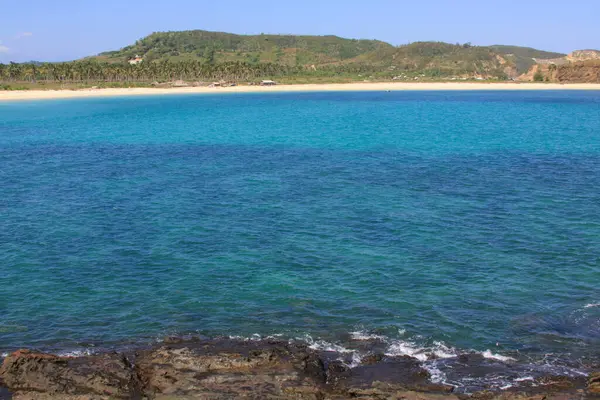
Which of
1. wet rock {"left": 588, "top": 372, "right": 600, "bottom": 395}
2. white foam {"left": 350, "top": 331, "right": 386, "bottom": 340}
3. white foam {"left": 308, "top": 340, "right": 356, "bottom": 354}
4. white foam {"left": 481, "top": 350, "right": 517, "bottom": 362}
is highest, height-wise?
wet rock {"left": 588, "top": 372, "right": 600, "bottom": 395}

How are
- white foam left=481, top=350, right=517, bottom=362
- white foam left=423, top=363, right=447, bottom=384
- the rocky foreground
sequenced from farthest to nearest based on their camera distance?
white foam left=481, top=350, right=517, bottom=362, white foam left=423, top=363, right=447, bottom=384, the rocky foreground

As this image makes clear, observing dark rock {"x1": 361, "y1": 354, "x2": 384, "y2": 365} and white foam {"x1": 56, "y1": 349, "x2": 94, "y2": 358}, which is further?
white foam {"x1": 56, "y1": 349, "x2": 94, "y2": 358}

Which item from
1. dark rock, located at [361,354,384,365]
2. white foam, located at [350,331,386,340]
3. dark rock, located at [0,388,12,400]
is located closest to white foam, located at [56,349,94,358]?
dark rock, located at [0,388,12,400]

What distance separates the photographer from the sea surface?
2269cm

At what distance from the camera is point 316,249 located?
3169 cm

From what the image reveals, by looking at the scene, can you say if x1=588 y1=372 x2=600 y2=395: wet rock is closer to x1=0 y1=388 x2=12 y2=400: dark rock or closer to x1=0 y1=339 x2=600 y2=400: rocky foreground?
x1=0 y1=339 x2=600 y2=400: rocky foreground

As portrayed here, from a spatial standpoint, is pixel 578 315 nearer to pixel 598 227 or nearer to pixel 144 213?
pixel 598 227

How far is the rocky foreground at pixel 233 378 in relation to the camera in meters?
17.4

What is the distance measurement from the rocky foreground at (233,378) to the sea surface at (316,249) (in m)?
1.21

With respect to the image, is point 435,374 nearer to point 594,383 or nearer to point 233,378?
point 594,383

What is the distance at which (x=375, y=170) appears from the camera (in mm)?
53375

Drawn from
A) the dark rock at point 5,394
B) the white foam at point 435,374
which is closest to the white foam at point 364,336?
the white foam at point 435,374

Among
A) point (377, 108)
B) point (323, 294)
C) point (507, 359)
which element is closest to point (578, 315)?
point (507, 359)

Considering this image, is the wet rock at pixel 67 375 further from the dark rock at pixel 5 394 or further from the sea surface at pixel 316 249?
the sea surface at pixel 316 249
